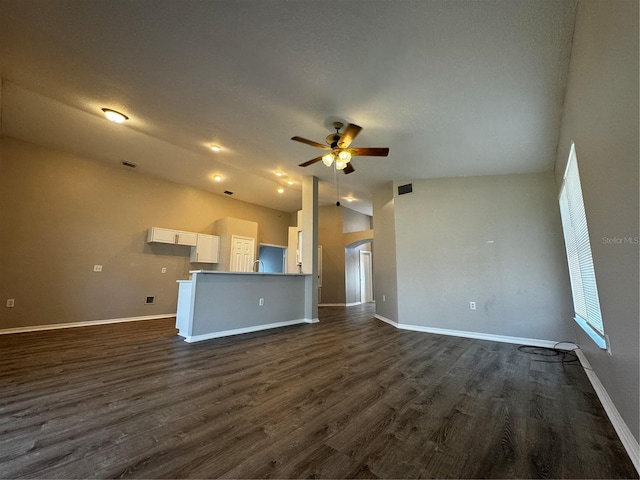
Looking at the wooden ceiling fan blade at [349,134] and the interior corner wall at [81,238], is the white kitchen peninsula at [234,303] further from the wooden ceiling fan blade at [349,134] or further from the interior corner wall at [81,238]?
the wooden ceiling fan blade at [349,134]

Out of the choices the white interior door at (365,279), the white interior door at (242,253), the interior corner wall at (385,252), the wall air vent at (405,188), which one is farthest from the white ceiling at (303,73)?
the white interior door at (365,279)

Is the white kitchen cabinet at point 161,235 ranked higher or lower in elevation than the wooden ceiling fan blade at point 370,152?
lower

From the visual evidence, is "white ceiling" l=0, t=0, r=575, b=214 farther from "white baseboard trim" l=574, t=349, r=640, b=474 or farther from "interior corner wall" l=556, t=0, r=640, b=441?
"white baseboard trim" l=574, t=349, r=640, b=474

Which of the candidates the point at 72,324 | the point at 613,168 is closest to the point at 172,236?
the point at 72,324

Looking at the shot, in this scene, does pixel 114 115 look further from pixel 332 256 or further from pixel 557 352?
pixel 557 352

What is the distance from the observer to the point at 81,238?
475 centimetres

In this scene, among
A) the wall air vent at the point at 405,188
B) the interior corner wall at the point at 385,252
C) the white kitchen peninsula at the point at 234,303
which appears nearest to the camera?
the white kitchen peninsula at the point at 234,303

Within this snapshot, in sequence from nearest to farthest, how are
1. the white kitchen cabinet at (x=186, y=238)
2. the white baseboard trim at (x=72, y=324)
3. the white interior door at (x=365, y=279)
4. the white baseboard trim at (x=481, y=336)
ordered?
the white baseboard trim at (x=481, y=336) → the white baseboard trim at (x=72, y=324) → the white kitchen cabinet at (x=186, y=238) → the white interior door at (x=365, y=279)

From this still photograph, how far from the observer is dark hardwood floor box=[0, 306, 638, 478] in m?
1.17

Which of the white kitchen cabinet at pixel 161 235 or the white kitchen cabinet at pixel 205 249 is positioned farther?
the white kitchen cabinet at pixel 205 249

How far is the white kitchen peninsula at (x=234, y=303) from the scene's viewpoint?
3562mm

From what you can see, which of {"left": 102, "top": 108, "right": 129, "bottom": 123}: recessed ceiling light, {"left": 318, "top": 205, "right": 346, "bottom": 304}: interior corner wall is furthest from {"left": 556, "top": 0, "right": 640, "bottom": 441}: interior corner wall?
{"left": 318, "top": 205, "right": 346, "bottom": 304}: interior corner wall

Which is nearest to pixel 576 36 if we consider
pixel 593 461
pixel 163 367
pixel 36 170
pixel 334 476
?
pixel 593 461

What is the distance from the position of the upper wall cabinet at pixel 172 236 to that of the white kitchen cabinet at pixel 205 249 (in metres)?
0.12
